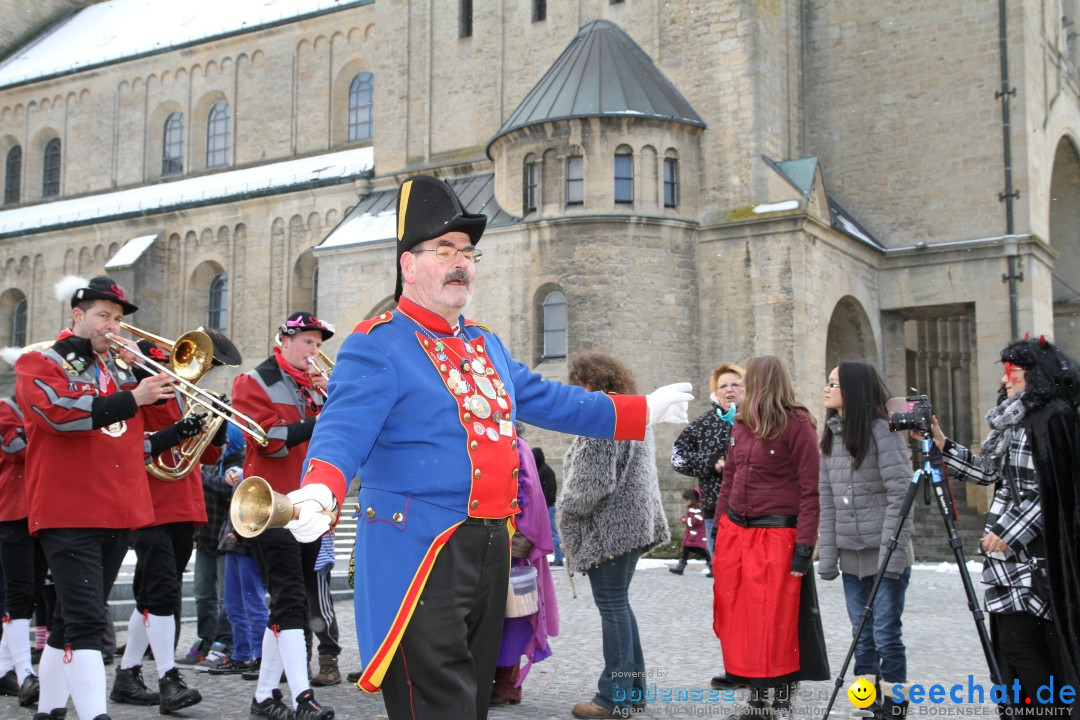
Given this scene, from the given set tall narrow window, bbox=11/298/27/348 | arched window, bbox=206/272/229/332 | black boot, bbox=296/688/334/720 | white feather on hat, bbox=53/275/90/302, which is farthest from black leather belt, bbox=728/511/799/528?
tall narrow window, bbox=11/298/27/348

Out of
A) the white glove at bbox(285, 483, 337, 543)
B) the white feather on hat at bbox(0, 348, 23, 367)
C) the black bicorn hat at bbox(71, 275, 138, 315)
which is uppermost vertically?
the black bicorn hat at bbox(71, 275, 138, 315)

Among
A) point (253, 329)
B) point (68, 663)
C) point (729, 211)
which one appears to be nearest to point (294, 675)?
point (68, 663)

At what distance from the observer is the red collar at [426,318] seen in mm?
4105

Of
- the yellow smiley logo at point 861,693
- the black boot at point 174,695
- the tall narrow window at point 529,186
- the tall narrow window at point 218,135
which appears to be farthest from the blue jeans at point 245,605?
the tall narrow window at point 218,135

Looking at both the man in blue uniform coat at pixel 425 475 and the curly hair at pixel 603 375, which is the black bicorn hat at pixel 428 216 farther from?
the curly hair at pixel 603 375

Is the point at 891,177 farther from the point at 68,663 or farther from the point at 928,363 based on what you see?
the point at 68,663

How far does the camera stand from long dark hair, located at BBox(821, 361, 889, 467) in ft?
21.4

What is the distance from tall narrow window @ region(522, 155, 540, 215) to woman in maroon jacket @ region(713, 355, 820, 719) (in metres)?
15.9

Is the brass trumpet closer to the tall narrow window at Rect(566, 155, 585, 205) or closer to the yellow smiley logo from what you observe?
the yellow smiley logo

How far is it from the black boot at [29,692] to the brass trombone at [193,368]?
1.87m

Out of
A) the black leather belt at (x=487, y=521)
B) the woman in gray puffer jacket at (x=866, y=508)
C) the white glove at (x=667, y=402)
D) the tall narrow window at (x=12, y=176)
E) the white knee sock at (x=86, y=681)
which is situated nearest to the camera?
the black leather belt at (x=487, y=521)

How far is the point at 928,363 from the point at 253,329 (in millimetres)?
17193

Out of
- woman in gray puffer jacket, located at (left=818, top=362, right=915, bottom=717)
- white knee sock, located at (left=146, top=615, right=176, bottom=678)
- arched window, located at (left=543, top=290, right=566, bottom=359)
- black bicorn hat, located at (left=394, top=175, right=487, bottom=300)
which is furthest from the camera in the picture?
arched window, located at (left=543, top=290, right=566, bottom=359)

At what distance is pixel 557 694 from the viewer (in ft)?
23.9
